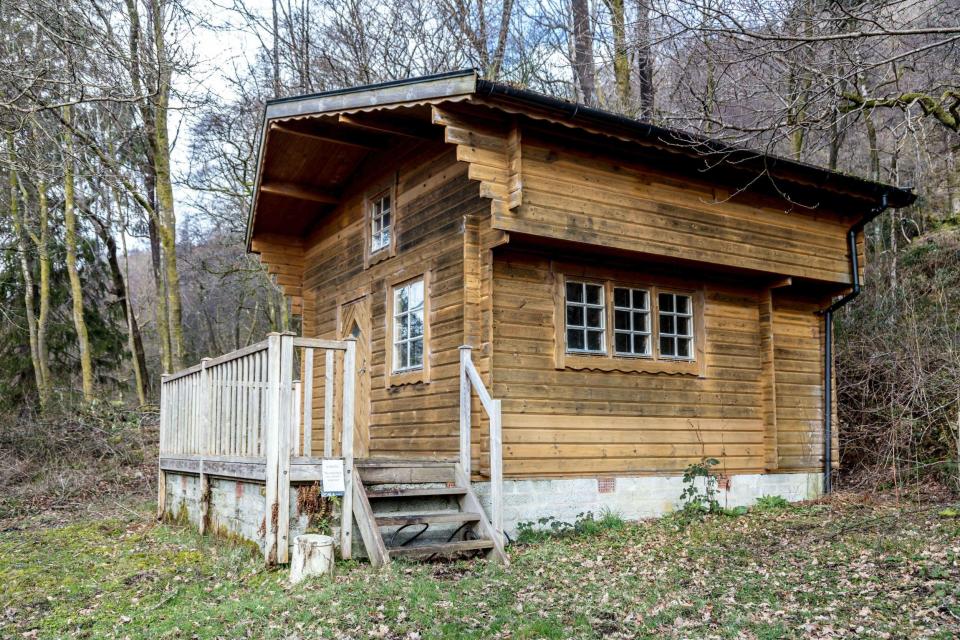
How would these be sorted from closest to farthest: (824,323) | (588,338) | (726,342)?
(588,338) < (726,342) < (824,323)

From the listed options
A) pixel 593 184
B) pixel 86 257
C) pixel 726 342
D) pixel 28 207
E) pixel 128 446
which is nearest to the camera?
pixel 593 184

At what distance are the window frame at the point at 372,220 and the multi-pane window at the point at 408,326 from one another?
2.02 feet

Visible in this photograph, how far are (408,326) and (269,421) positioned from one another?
320cm

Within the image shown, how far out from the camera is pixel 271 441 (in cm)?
688

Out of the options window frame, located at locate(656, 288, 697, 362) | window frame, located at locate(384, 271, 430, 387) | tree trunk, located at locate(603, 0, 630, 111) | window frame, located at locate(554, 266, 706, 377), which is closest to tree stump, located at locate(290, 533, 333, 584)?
window frame, located at locate(384, 271, 430, 387)

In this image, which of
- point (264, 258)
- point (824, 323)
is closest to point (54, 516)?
point (264, 258)

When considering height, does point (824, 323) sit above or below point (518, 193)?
below

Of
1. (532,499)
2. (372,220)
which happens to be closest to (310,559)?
(532,499)

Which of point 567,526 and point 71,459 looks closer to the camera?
point 567,526

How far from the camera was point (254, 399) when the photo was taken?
7.44 meters

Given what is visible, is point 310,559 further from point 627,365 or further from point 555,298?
point 627,365

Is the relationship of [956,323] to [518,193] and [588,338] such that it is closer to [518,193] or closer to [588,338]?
[588,338]

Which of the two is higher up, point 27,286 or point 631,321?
point 27,286

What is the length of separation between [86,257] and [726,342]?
15.6m
